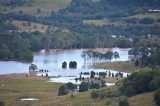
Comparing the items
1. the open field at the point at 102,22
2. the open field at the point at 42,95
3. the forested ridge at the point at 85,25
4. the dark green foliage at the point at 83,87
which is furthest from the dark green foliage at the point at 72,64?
the open field at the point at 102,22

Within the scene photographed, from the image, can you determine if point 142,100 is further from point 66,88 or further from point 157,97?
point 66,88

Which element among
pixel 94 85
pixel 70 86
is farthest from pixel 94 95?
pixel 70 86

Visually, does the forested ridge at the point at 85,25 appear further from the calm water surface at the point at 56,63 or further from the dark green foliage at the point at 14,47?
the calm water surface at the point at 56,63

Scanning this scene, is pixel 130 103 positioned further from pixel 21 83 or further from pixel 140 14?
pixel 140 14

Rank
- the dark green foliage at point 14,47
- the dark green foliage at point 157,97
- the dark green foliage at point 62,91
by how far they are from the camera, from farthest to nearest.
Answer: the dark green foliage at point 14,47, the dark green foliage at point 62,91, the dark green foliage at point 157,97

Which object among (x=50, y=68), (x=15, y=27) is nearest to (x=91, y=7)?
(x=15, y=27)
